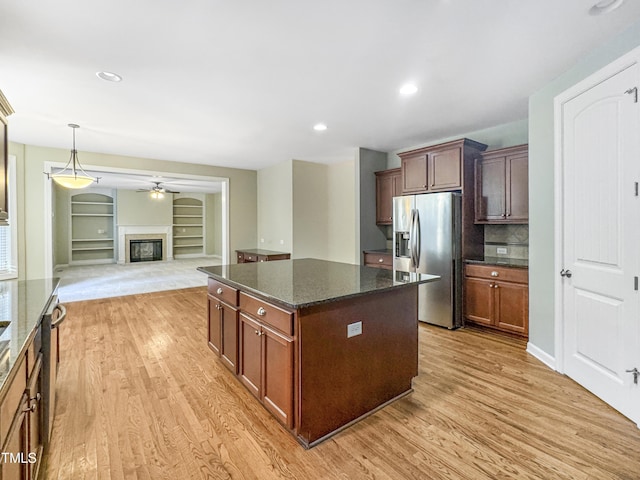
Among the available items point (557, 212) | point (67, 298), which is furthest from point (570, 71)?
point (67, 298)

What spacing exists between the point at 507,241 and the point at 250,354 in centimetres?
344

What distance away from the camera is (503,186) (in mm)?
3711

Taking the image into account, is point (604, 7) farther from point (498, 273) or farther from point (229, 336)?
point (229, 336)

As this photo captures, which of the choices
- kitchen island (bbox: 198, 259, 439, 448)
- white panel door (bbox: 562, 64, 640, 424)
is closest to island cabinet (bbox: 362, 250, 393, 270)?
kitchen island (bbox: 198, 259, 439, 448)

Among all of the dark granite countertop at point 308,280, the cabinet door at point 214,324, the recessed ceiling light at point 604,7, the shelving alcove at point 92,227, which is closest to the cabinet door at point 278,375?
the dark granite countertop at point 308,280

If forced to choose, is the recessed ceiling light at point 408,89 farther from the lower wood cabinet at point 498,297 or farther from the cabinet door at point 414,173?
the lower wood cabinet at point 498,297

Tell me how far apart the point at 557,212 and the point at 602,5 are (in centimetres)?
147

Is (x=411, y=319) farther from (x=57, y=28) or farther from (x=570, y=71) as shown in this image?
(x=57, y=28)

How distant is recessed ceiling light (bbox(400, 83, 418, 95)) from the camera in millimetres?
2869

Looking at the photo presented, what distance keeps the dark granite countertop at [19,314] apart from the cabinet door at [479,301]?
3.96 m

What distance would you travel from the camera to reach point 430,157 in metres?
4.15

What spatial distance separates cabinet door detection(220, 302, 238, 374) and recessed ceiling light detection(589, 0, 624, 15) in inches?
120

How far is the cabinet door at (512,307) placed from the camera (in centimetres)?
337

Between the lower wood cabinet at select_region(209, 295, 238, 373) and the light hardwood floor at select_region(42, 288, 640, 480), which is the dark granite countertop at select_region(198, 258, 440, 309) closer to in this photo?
the lower wood cabinet at select_region(209, 295, 238, 373)
